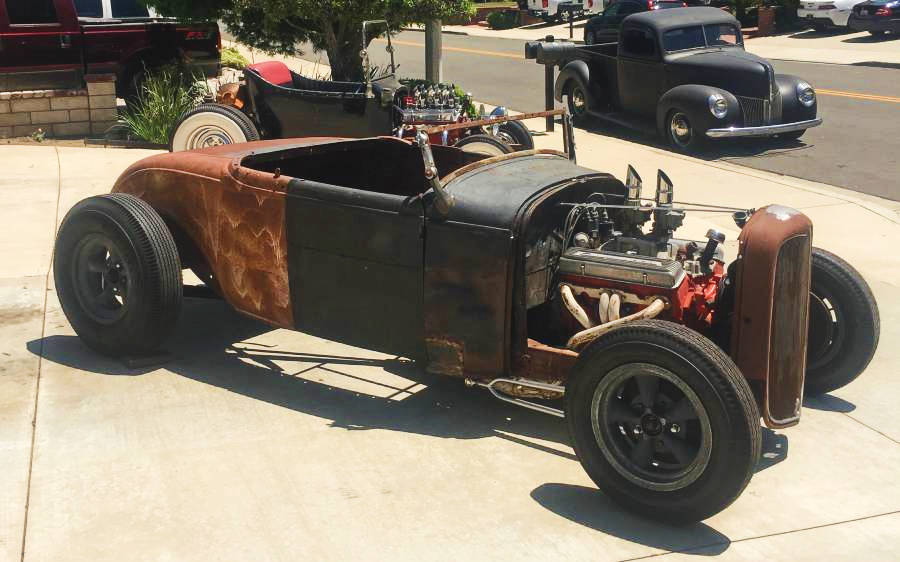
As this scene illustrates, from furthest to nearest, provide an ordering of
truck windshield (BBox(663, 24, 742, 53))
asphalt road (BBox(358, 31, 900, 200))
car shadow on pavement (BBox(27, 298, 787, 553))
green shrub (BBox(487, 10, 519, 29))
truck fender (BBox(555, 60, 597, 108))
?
1. green shrub (BBox(487, 10, 519, 29))
2. truck fender (BBox(555, 60, 597, 108))
3. truck windshield (BBox(663, 24, 742, 53))
4. asphalt road (BBox(358, 31, 900, 200))
5. car shadow on pavement (BBox(27, 298, 787, 553))

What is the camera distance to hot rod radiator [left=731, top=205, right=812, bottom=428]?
4668 millimetres

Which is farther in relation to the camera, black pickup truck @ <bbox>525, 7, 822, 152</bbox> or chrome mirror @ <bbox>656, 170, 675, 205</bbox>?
black pickup truck @ <bbox>525, 7, 822, 152</bbox>

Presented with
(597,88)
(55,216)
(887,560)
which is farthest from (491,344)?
(597,88)

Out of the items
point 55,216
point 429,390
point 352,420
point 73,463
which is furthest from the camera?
point 55,216

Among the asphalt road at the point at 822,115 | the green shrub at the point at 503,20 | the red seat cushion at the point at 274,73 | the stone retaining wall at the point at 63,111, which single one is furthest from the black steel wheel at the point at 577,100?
the green shrub at the point at 503,20

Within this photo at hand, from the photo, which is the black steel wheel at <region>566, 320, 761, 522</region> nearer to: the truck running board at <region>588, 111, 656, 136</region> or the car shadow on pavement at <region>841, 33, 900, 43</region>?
the truck running board at <region>588, 111, 656, 136</region>

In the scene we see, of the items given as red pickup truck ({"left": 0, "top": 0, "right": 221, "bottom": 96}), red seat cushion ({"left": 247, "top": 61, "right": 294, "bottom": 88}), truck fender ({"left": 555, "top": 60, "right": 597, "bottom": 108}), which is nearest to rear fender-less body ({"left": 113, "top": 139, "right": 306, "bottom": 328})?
red seat cushion ({"left": 247, "top": 61, "right": 294, "bottom": 88})

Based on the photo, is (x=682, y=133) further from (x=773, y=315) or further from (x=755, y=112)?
(x=773, y=315)

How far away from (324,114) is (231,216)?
5.20 metres

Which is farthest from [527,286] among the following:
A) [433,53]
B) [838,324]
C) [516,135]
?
[433,53]

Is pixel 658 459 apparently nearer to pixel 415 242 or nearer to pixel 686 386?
pixel 686 386

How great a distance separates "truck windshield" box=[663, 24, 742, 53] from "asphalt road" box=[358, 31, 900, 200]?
4.13 ft

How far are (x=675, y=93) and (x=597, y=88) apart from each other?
7.51 ft

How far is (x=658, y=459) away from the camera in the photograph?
4539 mm
